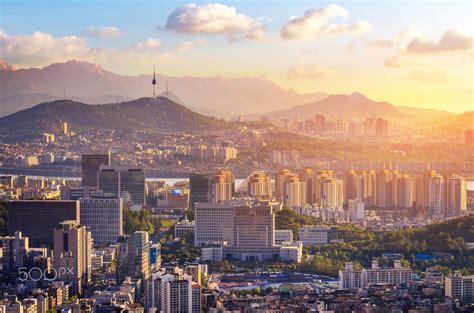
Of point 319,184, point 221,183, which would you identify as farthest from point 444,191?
point 221,183

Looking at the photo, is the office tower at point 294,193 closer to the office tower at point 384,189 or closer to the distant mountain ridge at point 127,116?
the office tower at point 384,189

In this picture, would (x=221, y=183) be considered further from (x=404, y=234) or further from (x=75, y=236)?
(x=75, y=236)

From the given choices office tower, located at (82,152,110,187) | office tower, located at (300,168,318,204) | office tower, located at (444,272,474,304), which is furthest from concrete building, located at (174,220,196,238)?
office tower, located at (444,272,474,304)

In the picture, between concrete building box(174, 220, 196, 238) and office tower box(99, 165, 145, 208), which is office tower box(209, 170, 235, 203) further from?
concrete building box(174, 220, 196, 238)

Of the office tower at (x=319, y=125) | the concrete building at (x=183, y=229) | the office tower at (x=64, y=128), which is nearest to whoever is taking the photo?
the concrete building at (x=183, y=229)

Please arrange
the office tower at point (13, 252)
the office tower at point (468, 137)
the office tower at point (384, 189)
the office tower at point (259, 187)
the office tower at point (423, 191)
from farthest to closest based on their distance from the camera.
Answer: the office tower at point (468, 137) → the office tower at point (384, 189) → the office tower at point (259, 187) → the office tower at point (423, 191) → the office tower at point (13, 252)

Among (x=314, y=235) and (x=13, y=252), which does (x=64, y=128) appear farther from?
(x=13, y=252)

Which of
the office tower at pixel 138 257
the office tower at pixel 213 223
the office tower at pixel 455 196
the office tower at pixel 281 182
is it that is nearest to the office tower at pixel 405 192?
the office tower at pixel 455 196
